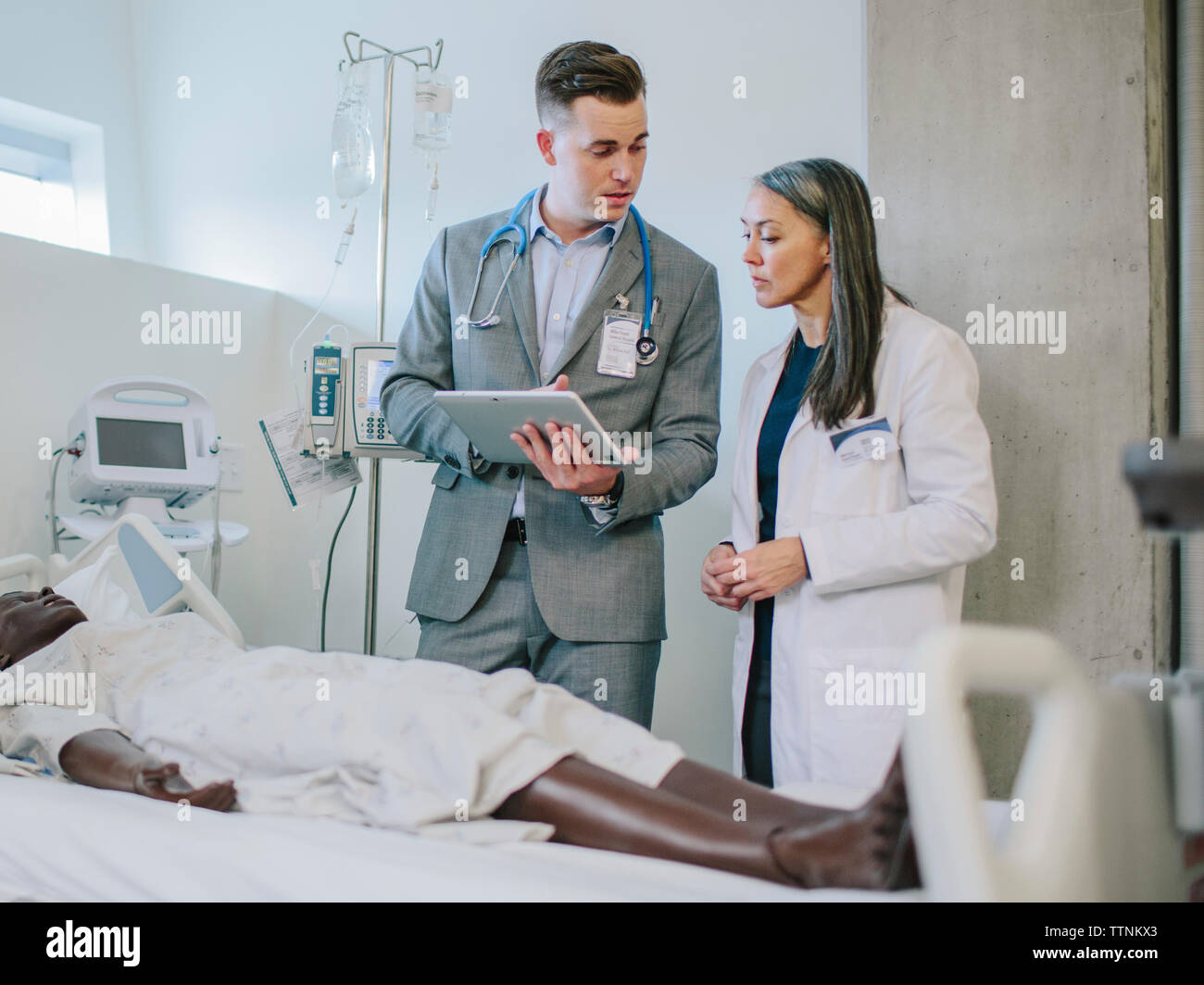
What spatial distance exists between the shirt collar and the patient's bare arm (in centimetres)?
119

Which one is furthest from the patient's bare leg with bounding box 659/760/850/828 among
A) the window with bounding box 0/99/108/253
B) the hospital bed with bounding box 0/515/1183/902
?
the window with bounding box 0/99/108/253

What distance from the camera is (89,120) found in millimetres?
4223

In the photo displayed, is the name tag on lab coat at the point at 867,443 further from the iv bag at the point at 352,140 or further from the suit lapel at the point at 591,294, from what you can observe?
the iv bag at the point at 352,140

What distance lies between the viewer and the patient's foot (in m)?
1.09

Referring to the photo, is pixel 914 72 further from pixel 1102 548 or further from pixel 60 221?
pixel 60 221

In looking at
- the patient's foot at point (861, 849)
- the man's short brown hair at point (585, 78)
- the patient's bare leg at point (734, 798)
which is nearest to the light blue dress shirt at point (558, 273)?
the man's short brown hair at point (585, 78)

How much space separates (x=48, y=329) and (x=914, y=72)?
2.70 m

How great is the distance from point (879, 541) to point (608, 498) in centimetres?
49

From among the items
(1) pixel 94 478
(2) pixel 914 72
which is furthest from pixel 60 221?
(2) pixel 914 72

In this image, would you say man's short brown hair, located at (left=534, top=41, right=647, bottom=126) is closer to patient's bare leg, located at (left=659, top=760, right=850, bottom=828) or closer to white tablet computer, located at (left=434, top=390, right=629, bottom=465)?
white tablet computer, located at (left=434, top=390, right=629, bottom=465)

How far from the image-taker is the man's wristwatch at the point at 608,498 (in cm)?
188

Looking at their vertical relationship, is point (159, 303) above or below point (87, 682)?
above

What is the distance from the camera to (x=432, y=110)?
9.76 ft
